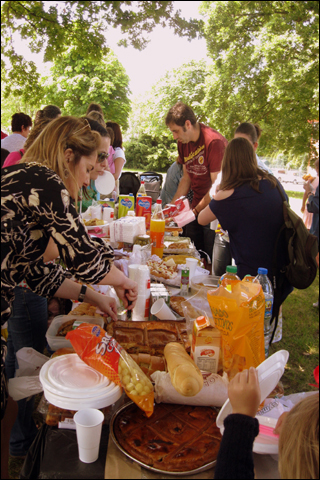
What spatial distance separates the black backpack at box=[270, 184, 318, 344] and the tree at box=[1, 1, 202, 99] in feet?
4.76

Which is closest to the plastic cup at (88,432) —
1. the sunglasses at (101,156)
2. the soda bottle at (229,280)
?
the soda bottle at (229,280)

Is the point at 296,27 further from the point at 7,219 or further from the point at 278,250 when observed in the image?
the point at 278,250

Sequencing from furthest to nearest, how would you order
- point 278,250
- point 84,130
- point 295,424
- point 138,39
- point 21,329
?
point 278,250 → point 21,329 → point 84,130 → point 138,39 → point 295,424

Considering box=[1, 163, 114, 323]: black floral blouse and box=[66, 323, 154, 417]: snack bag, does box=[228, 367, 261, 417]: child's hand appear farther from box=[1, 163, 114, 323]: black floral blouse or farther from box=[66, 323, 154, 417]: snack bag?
box=[1, 163, 114, 323]: black floral blouse

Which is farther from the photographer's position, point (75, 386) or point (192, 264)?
point (192, 264)

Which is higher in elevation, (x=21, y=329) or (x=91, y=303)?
(x=91, y=303)

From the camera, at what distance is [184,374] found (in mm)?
1090

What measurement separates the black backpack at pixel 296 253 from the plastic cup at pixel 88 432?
171cm

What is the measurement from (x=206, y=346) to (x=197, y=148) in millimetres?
3036

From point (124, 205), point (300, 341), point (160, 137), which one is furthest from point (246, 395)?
point (160, 137)

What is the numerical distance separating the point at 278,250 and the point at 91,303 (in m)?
1.43

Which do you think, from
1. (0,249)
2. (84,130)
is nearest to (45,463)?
(0,249)

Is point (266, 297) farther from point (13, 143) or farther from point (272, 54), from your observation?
point (13, 143)

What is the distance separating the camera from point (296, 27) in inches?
44.9
